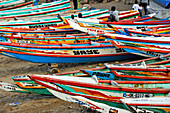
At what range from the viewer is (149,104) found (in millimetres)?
7027

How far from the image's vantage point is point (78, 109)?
798 centimetres

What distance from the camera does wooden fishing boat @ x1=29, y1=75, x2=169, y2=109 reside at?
736 centimetres

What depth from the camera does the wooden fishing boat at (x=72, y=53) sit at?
444 inches

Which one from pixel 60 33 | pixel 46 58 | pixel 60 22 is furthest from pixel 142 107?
pixel 60 22

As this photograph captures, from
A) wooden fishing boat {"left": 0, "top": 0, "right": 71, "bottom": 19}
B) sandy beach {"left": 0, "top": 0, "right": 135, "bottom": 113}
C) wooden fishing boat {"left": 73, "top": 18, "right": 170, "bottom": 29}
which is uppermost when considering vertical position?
wooden fishing boat {"left": 0, "top": 0, "right": 71, "bottom": 19}

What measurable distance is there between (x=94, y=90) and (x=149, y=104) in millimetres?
1457

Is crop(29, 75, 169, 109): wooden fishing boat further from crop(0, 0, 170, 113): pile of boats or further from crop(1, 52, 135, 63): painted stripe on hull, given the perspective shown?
crop(1, 52, 135, 63): painted stripe on hull

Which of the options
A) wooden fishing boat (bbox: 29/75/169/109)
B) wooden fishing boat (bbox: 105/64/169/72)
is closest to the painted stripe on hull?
wooden fishing boat (bbox: 105/64/169/72)

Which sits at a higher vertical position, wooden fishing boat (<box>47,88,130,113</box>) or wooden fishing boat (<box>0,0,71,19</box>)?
wooden fishing boat (<box>0,0,71,19</box>)

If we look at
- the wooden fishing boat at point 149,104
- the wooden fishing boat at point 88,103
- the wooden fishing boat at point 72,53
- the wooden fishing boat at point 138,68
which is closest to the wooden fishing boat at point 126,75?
the wooden fishing boat at point 138,68

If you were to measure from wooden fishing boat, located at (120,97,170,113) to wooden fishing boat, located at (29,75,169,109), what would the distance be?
289 millimetres

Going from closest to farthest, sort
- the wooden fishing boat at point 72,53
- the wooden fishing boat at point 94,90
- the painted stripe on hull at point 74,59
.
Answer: the wooden fishing boat at point 94,90, the wooden fishing boat at point 72,53, the painted stripe on hull at point 74,59

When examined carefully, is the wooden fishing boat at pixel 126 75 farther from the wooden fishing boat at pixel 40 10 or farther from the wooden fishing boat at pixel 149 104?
the wooden fishing boat at pixel 40 10

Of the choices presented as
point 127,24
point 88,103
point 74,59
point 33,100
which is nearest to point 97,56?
point 74,59
